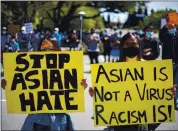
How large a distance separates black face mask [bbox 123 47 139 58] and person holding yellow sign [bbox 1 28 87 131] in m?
0.49

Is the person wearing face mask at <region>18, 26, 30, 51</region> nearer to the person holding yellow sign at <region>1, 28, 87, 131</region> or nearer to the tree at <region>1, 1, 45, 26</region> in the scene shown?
the tree at <region>1, 1, 45, 26</region>

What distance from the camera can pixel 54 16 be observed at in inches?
1588

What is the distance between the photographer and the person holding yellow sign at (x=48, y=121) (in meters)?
4.43

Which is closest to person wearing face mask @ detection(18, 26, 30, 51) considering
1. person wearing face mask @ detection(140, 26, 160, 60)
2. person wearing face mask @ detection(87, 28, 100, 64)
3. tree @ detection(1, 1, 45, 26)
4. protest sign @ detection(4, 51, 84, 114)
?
person wearing face mask @ detection(87, 28, 100, 64)

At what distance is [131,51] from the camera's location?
14.5 ft

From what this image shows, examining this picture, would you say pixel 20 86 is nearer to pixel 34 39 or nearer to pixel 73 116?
pixel 73 116

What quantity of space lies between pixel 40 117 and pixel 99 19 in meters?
45.4

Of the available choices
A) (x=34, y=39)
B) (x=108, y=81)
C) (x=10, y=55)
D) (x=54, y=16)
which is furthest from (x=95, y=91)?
(x=54, y=16)

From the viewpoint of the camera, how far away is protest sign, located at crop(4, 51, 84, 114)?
4.56 metres

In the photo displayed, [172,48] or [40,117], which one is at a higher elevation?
[172,48]

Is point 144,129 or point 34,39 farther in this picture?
point 34,39

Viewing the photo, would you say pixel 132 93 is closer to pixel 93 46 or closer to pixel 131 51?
pixel 131 51

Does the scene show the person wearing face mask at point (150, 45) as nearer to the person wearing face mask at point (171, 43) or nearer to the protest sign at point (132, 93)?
the person wearing face mask at point (171, 43)

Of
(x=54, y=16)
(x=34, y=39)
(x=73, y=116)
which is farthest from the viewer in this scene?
(x=54, y=16)
